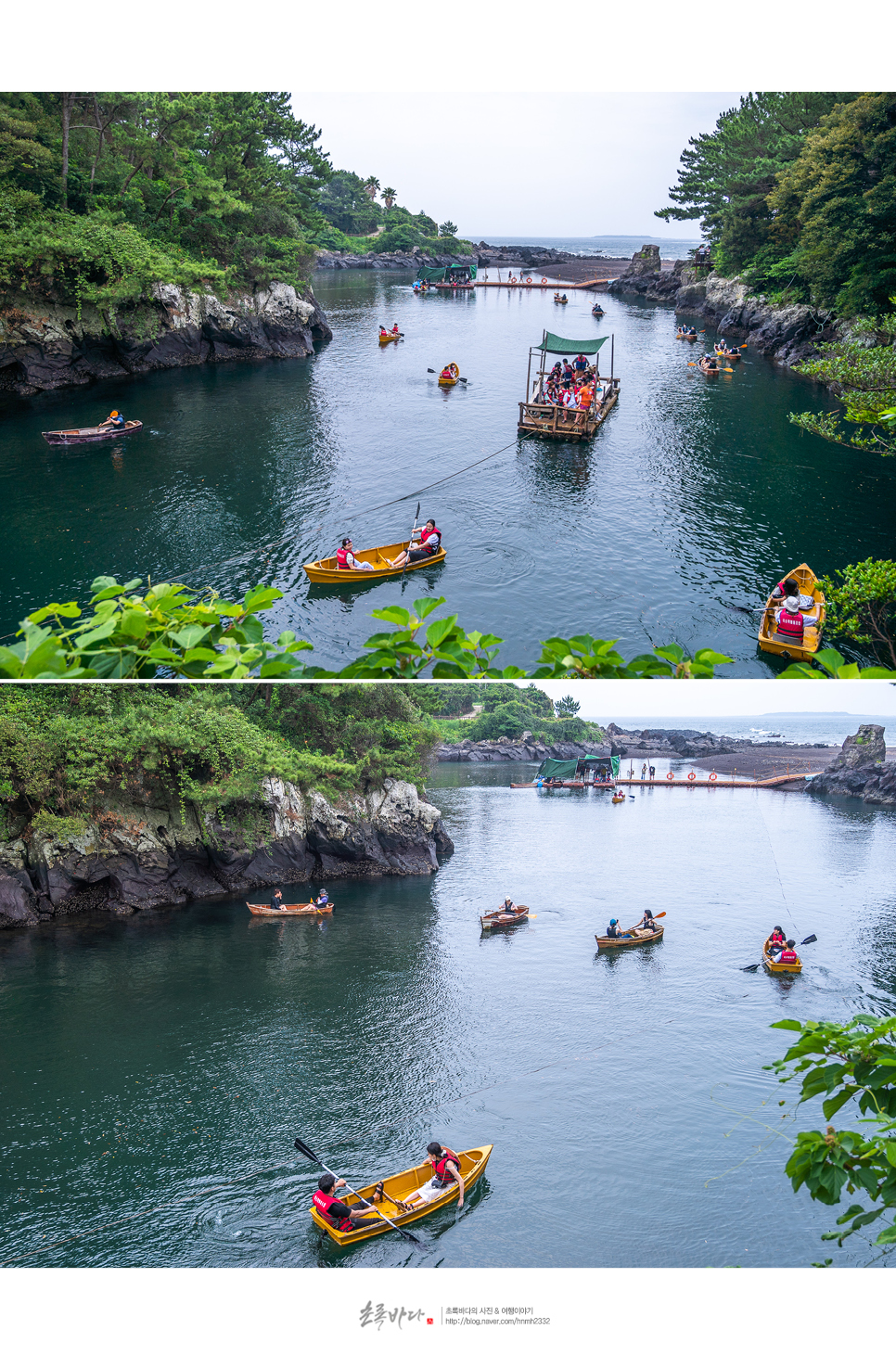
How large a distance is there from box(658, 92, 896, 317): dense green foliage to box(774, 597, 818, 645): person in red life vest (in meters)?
5.08

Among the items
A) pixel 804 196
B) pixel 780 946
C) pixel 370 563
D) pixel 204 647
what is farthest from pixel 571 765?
pixel 804 196

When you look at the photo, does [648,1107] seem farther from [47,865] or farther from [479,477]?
[479,477]

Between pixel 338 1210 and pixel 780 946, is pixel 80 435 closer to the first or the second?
pixel 338 1210

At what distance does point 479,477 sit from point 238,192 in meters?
13.2

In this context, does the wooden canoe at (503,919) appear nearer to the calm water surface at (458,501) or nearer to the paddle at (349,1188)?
the paddle at (349,1188)

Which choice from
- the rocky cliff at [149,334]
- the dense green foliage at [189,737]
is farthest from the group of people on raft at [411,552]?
the rocky cliff at [149,334]

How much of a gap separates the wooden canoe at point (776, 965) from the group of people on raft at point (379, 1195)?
2284 mm

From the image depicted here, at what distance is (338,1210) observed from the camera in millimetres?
4711

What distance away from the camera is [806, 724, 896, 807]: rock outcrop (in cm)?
514

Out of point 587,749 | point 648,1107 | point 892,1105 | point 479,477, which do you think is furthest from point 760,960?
point 479,477

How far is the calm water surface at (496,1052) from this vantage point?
459 centimetres

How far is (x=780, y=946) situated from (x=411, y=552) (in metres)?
6.23

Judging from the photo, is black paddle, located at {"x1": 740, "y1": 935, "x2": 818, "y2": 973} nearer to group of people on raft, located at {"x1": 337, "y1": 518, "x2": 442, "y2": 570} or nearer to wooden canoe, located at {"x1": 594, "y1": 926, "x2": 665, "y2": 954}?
wooden canoe, located at {"x1": 594, "y1": 926, "x2": 665, "y2": 954}

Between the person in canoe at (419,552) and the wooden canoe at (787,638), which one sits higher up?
the person in canoe at (419,552)
